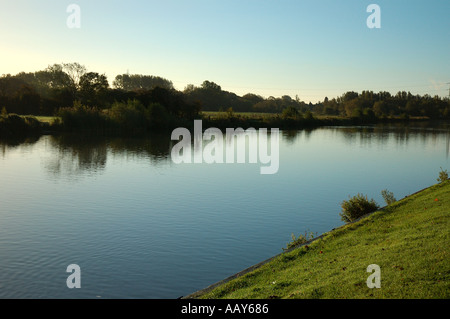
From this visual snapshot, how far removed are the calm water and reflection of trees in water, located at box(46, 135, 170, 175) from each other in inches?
8.5

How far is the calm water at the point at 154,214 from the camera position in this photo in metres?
11.0

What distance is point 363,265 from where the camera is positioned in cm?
807

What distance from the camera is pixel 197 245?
13.5 meters

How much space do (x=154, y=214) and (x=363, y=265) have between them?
1118 centimetres

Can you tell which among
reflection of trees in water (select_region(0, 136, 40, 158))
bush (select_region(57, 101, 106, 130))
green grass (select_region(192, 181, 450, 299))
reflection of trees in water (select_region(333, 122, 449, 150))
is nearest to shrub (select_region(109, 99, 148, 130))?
bush (select_region(57, 101, 106, 130))

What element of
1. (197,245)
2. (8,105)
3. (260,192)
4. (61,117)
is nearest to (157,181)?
(260,192)

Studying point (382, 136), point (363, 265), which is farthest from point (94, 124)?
point (363, 265)

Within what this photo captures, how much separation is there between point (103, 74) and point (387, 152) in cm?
6064

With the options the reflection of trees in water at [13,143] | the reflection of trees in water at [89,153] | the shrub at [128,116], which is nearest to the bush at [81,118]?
the shrub at [128,116]

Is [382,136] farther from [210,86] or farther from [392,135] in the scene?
[210,86]

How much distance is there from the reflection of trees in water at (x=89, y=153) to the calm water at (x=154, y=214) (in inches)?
8.5

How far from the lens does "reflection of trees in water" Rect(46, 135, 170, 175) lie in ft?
99.2

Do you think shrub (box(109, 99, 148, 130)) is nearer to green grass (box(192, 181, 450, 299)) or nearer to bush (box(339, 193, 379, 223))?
bush (box(339, 193, 379, 223))
